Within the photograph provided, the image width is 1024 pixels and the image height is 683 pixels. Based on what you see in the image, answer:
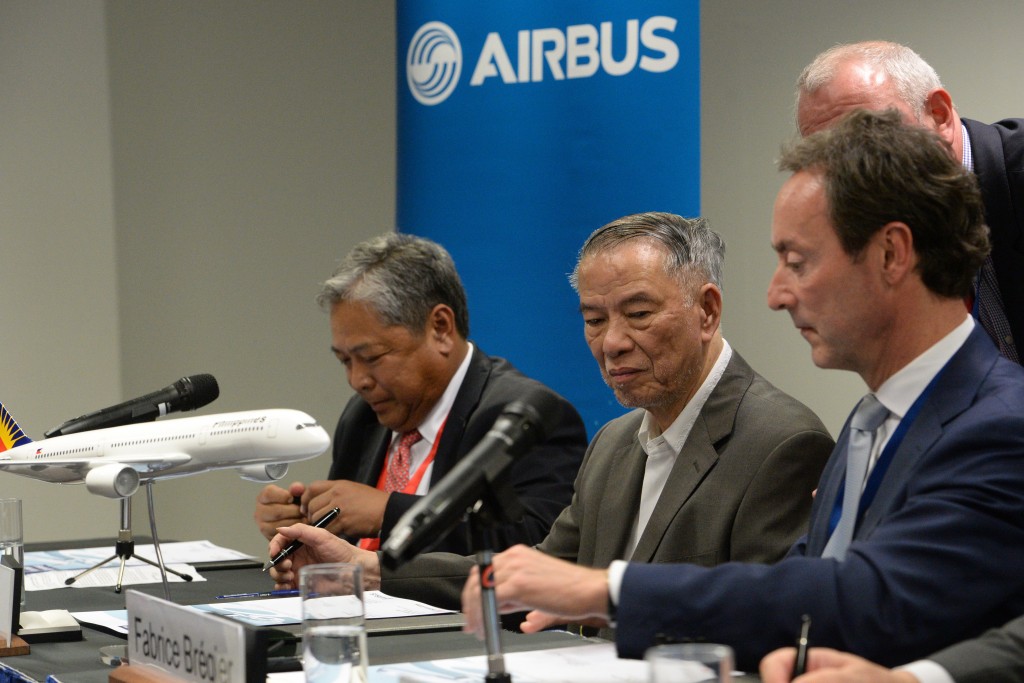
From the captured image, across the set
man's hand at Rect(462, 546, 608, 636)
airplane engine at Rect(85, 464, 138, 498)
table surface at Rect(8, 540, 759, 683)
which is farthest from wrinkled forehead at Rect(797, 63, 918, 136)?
airplane engine at Rect(85, 464, 138, 498)

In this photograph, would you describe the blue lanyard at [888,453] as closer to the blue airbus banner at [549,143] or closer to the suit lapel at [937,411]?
the suit lapel at [937,411]

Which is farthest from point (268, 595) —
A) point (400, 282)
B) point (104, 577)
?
point (400, 282)

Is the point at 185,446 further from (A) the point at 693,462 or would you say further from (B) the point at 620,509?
(A) the point at 693,462

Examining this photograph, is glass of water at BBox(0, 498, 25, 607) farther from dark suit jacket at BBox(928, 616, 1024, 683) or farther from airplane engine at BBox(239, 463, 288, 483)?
dark suit jacket at BBox(928, 616, 1024, 683)

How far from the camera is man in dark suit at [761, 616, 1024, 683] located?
141 cm

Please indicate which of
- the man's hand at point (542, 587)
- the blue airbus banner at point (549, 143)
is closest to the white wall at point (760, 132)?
the blue airbus banner at point (549, 143)

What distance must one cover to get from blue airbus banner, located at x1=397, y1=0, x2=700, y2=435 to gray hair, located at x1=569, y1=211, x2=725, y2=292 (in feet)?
3.25

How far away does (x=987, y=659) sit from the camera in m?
1.46

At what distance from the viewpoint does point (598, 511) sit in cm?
262

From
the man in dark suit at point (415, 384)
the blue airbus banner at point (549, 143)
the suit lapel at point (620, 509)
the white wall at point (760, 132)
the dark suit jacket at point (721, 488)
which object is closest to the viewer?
the dark suit jacket at point (721, 488)

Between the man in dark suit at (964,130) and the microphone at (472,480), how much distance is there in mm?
1210

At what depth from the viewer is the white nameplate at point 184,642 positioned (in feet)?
5.39

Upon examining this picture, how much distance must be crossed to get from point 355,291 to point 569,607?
1.95m

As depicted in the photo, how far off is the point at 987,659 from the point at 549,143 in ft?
7.91
